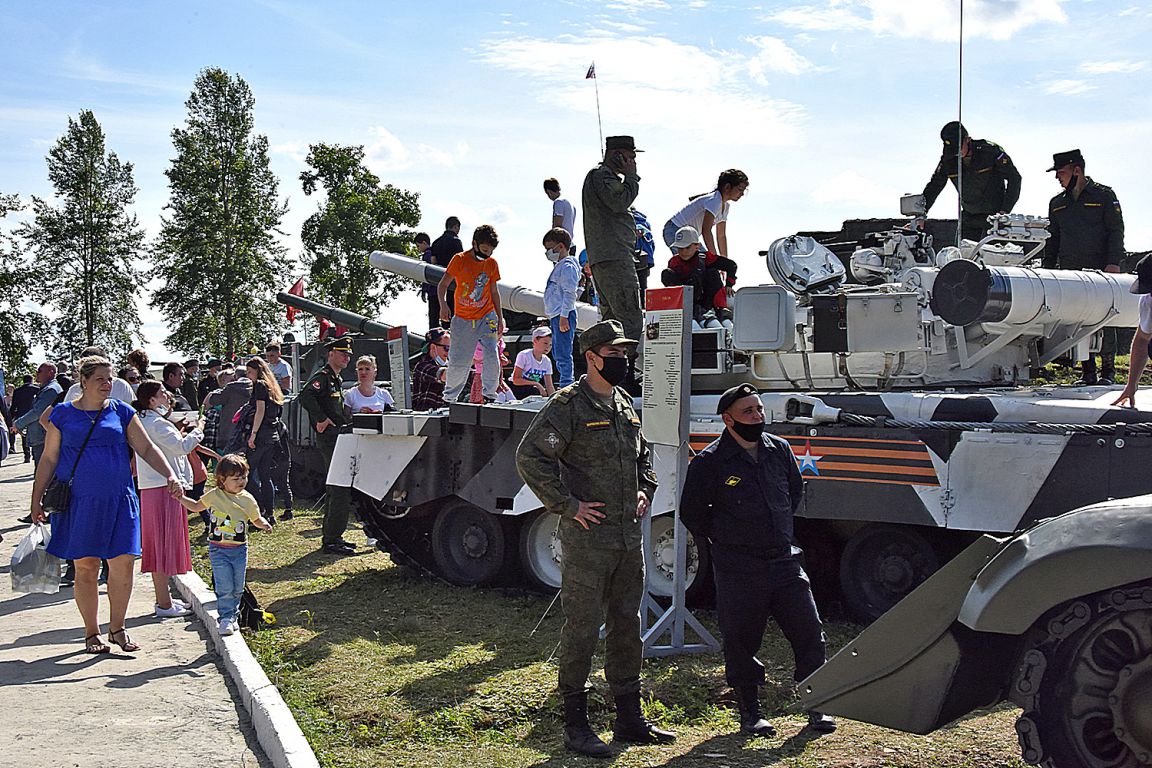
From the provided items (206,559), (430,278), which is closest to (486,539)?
(206,559)

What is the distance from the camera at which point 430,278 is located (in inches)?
568

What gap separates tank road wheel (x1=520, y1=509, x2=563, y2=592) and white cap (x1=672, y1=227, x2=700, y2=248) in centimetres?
222

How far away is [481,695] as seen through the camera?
6.45 metres

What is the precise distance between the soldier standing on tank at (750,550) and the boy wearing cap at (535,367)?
531 centimetres

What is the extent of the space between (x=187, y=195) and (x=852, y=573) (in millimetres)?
38642

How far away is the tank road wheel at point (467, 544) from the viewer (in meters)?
9.61

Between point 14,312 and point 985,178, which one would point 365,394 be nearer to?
point 985,178

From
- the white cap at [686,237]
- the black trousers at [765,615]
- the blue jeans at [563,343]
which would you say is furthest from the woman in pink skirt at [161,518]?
the black trousers at [765,615]

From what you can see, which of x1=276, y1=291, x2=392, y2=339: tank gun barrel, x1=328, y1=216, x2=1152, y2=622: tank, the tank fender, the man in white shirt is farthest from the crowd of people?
x1=276, y1=291, x2=392, y2=339: tank gun barrel

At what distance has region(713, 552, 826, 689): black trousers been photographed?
18.8ft

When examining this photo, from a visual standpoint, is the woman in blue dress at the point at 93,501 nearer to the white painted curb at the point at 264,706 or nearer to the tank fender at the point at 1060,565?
the white painted curb at the point at 264,706

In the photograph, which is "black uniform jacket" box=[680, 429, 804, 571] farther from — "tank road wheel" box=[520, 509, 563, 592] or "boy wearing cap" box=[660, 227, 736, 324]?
"tank road wheel" box=[520, 509, 563, 592]

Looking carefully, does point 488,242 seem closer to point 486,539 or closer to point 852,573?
point 486,539

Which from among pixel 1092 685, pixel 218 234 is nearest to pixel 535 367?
pixel 1092 685
